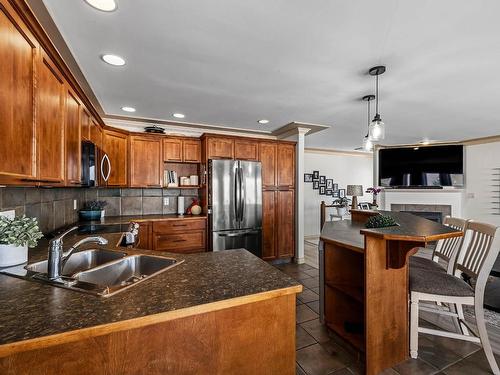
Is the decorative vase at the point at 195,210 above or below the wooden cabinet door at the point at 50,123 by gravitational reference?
below

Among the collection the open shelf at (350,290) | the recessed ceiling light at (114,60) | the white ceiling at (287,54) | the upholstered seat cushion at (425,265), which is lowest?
the open shelf at (350,290)

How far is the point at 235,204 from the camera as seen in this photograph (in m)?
3.81

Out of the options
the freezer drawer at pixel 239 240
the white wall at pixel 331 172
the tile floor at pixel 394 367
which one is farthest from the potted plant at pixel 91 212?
the white wall at pixel 331 172

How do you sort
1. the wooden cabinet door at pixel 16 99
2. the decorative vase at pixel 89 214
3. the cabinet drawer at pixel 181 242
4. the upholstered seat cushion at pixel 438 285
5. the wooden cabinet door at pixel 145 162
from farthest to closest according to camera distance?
the wooden cabinet door at pixel 145 162
the cabinet drawer at pixel 181 242
the decorative vase at pixel 89 214
the upholstered seat cushion at pixel 438 285
the wooden cabinet door at pixel 16 99

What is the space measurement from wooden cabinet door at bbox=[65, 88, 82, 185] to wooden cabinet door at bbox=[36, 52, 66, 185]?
12cm

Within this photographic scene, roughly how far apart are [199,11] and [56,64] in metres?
1.01

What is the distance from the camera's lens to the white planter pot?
130 centimetres

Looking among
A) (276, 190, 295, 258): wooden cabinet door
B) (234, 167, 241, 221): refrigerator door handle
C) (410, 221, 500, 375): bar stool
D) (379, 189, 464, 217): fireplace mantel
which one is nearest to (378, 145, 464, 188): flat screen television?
(379, 189, 464, 217): fireplace mantel

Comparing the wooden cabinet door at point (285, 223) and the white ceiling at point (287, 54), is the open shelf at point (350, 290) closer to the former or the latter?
→ the white ceiling at point (287, 54)

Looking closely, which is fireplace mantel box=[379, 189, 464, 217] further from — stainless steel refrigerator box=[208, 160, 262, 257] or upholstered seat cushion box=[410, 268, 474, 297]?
upholstered seat cushion box=[410, 268, 474, 297]

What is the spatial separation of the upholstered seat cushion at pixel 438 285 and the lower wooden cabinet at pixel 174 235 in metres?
2.79

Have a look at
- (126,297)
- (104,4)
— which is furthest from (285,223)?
(104,4)

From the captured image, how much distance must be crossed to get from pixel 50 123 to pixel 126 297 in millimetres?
1267

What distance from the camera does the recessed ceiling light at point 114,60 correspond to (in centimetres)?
202
